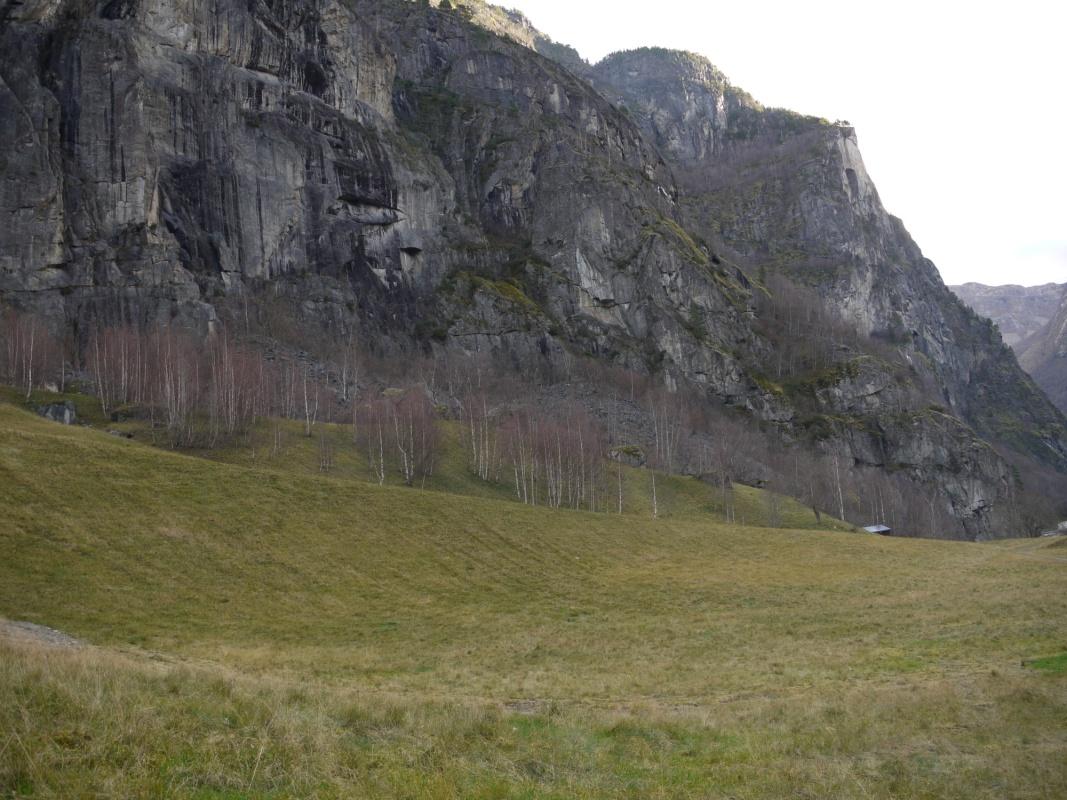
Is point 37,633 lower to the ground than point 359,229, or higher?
lower

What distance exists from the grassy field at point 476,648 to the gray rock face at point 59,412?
10853 millimetres

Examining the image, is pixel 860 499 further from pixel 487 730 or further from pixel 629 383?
pixel 487 730

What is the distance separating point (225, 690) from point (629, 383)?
133 m

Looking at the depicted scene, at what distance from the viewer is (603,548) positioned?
175ft

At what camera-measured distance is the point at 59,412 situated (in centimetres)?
6819

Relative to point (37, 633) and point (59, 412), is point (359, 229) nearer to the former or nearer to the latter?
point (59, 412)

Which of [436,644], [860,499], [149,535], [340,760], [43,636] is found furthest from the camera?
[860,499]

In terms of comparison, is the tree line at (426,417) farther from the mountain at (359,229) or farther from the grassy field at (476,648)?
the mountain at (359,229)

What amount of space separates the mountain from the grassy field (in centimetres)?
6993

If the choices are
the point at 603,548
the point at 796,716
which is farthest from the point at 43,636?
the point at 603,548

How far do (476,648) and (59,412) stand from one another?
57.0 meters

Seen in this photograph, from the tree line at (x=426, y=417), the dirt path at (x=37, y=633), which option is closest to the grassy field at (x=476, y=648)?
the dirt path at (x=37, y=633)

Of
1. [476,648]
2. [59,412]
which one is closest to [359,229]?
[59,412]

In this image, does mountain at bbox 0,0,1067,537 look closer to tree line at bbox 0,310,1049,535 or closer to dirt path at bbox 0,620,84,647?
tree line at bbox 0,310,1049,535
